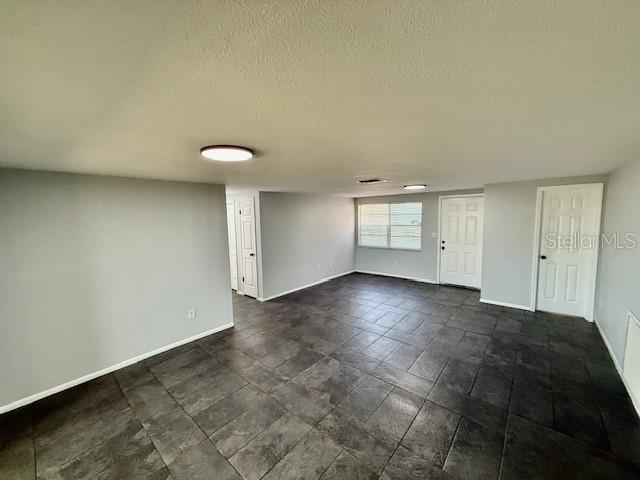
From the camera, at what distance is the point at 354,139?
1.71 m

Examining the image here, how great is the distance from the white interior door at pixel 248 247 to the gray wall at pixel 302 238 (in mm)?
246

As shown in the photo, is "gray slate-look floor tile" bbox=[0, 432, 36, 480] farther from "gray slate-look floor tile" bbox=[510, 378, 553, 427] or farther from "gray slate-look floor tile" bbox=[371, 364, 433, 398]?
"gray slate-look floor tile" bbox=[510, 378, 553, 427]

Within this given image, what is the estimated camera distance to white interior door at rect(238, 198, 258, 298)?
16.9ft

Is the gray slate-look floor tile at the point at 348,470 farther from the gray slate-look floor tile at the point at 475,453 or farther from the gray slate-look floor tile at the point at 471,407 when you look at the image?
the gray slate-look floor tile at the point at 471,407

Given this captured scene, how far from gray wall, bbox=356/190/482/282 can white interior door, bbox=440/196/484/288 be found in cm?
17

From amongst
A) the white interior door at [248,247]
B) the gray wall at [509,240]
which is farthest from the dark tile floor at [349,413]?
the white interior door at [248,247]

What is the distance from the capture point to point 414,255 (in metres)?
6.39

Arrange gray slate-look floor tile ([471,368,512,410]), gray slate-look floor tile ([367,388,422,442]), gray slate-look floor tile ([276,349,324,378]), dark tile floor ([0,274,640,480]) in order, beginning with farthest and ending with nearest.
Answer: gray slate-look floor tile ([276,349,324,378]) → gray slate-look floor tile ([471,368,512,410]) → gray slate-look floor tile ([367,388,422,442]) → dark tile floor ([0,274,640,480])

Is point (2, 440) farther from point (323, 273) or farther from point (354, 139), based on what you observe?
point (323, 273)

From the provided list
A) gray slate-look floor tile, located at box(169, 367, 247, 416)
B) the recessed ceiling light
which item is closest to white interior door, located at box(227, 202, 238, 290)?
gray slate-look floor tile, located at box(169, 367, 247, 416)

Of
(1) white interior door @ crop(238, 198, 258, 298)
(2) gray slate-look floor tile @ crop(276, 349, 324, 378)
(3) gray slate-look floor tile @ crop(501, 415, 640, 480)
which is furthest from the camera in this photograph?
(1) white interior door @ crop(238, 198, 258, 298)

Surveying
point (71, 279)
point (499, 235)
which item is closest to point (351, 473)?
point (71, 279)

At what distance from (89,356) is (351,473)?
2.90 metres

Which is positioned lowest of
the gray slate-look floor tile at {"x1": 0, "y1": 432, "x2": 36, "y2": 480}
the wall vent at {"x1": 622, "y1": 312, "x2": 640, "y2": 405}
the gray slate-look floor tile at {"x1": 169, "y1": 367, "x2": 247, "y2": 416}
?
the gray slate-look floor tile at {"x1": 0, "y1": 432, "x2": 36, "y2": 480}
